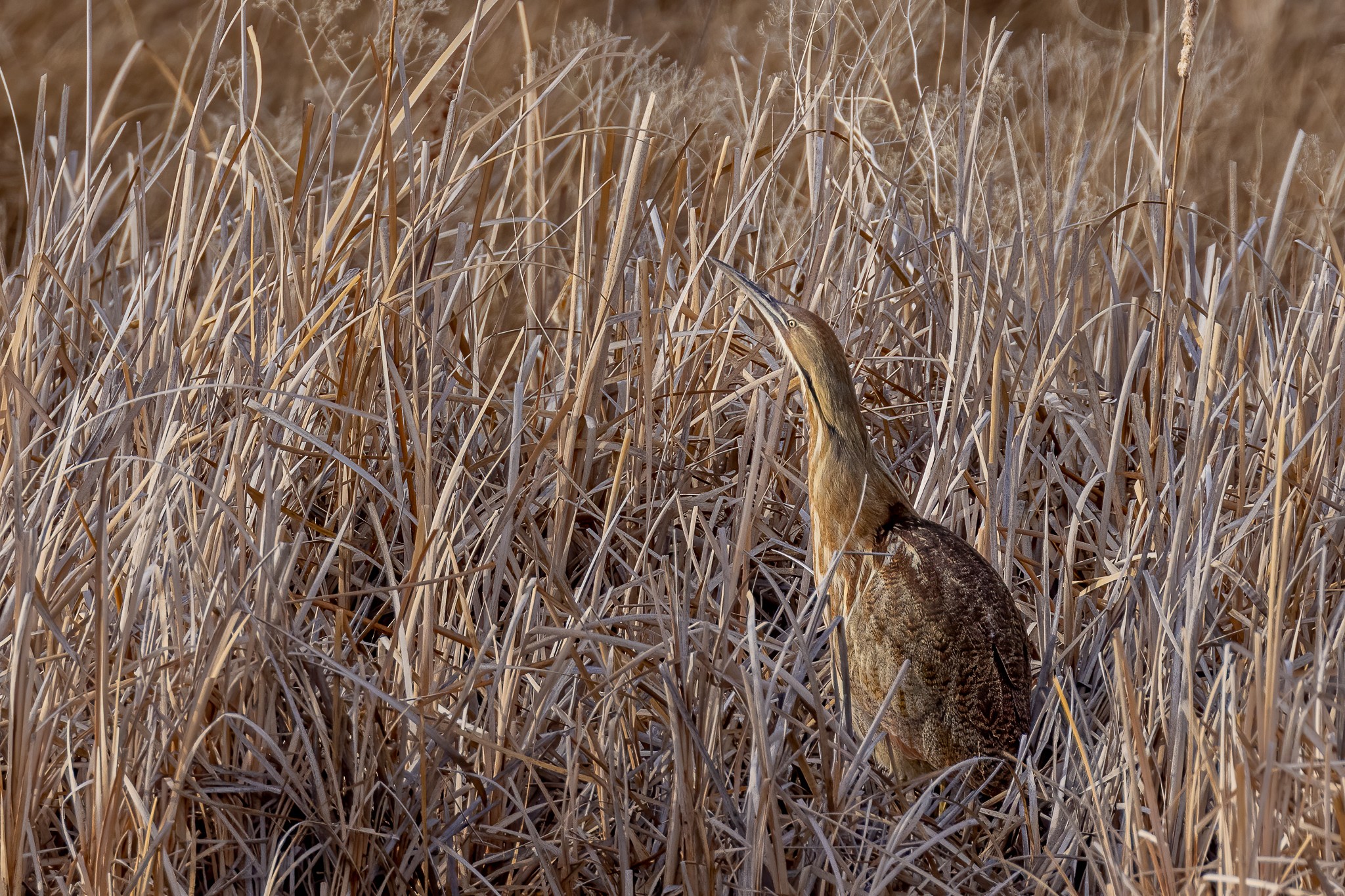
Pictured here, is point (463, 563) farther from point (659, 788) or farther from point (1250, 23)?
point (1250, 23)

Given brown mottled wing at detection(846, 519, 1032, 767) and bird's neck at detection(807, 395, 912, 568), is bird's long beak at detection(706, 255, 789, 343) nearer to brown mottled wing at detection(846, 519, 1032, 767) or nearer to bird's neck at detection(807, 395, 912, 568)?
bird's neck at detection(807, 395, 912, 568)

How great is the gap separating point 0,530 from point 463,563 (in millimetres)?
502

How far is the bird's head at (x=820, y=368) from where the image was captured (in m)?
1.80

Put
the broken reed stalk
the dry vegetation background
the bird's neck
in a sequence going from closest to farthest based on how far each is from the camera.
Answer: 1. the dry vegetation background
2. the broken reed stalk
3. the bird's neck

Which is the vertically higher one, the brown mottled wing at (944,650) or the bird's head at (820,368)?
the bird's head at (820,368)

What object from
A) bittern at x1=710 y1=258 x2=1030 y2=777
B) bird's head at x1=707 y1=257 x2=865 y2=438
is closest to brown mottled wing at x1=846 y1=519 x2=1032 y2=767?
bittern at x1=710 y1=258 x2=1030 y2=777

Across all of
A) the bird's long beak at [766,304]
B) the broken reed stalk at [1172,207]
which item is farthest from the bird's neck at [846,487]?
the broken reed stalk at [1172,207]

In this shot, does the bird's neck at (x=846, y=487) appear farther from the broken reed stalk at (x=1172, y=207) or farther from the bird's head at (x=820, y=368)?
the broken reed stalk at (x=1172, y=207)

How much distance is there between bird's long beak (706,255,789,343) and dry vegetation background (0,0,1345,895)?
0.09 meters

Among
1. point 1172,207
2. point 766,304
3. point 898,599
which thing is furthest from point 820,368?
point 1172,207

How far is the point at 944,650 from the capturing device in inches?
66.8

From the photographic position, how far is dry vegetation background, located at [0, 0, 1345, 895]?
1.37m

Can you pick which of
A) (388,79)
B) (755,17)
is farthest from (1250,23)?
(388,79)

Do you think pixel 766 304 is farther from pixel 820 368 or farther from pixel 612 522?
A: pixel 612 522
